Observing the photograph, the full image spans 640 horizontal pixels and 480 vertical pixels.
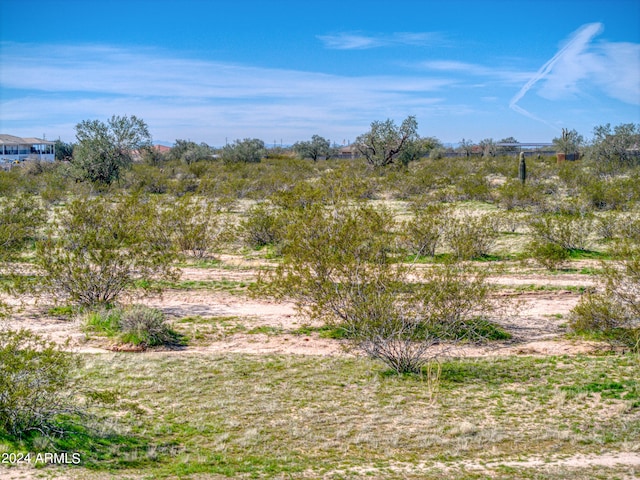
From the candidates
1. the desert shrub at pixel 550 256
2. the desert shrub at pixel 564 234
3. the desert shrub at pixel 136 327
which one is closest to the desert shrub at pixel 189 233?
the desert shrub at pixel 136 327

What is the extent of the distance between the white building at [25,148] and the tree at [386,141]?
50477 millimetres

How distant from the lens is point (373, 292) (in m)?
12.2

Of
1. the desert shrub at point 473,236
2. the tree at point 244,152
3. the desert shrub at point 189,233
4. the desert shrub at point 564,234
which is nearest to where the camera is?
the desert shrub at point 473,236

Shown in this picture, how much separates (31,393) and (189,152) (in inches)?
2409

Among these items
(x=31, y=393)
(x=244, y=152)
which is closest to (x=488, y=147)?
(x=244, y=152)

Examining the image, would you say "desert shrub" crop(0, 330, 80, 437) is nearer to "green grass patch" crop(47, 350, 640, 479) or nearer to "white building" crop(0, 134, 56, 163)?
"green grass patch" crop(47, 350, 640, 479)

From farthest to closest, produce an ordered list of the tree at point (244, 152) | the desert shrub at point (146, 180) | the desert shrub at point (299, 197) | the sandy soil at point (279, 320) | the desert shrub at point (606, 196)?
the tree at point (244, 152) → the desert shrub at point (146, 180) → the desert shrub at point (606, 196) → the desert shrub at point (299, 197) → the sandy soil at point (279, 320)

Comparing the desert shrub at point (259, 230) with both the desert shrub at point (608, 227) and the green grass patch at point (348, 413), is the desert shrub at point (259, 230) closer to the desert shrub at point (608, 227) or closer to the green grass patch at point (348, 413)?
the desert shrub at point (608, 227)

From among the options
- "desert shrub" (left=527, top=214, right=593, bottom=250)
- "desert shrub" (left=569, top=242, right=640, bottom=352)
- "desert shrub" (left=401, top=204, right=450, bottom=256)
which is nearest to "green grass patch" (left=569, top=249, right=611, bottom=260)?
"desert shrub" (left=527, top=214, right=593, bottom=250)

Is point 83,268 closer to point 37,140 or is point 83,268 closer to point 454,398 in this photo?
point 454,398

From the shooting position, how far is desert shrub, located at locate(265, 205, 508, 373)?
37.6ft

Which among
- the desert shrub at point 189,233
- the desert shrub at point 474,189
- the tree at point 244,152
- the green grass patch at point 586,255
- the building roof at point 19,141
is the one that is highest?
the building roof at point 19,141

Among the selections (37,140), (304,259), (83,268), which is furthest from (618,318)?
(37,140)

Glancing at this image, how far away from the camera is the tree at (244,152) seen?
65.3 metres
